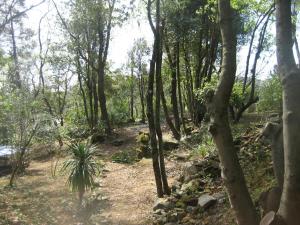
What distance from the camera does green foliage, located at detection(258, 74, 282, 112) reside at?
1385cm

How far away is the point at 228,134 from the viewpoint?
11.7 ft

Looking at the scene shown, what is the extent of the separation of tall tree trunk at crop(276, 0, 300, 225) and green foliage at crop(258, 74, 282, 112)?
36.6 ft

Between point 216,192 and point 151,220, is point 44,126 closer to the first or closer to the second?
point 151,220

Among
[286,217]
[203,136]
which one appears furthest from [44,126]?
[286,217]

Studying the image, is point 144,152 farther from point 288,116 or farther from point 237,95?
point 288,116

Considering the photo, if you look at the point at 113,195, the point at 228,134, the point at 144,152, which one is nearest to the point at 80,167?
the point at 113,195

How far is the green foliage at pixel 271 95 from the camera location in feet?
45.4

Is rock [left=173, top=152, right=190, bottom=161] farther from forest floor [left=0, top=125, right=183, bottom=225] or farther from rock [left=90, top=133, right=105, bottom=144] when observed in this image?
rock [left=90, top=133, right=105, bottom=144]

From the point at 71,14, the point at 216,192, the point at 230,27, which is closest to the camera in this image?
the point at 230,27

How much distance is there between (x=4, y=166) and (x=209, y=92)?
12.3 metres

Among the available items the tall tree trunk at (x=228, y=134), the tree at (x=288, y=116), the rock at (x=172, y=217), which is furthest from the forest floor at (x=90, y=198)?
the tree at (x=288, y=116)

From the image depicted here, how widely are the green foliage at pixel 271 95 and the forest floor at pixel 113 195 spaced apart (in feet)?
11.7

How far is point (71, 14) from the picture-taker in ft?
66.0

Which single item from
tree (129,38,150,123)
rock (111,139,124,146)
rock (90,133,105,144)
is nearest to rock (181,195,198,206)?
rock (111,139,124,146)
